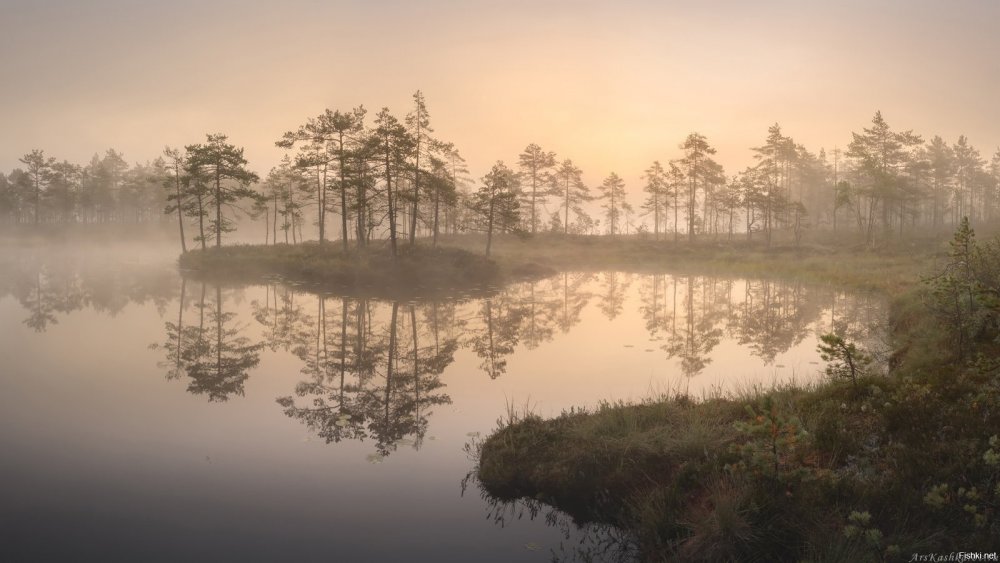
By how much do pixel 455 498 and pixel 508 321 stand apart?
14.7 m

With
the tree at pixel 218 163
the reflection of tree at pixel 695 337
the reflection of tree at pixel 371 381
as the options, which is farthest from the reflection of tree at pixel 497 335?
the tree at pixel 218 163

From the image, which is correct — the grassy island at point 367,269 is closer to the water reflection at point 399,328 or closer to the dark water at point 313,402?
the water reflection at point 399,328

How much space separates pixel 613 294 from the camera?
3167 centimetres

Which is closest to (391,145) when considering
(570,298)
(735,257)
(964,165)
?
(570,298)

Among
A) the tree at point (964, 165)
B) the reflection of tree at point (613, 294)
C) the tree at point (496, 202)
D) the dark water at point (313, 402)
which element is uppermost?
the tree at point (964, 165)

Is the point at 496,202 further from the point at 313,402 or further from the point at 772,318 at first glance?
the point at 313,402

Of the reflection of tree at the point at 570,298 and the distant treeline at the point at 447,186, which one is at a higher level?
the distant treeline at the point at 447,186

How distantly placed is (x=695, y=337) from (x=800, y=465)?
41.7 feet

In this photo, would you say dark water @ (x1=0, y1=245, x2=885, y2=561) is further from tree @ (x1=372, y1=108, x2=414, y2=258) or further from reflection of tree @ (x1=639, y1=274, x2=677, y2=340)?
tree @ (x1=372, y1=108, x2=414, y2=258)

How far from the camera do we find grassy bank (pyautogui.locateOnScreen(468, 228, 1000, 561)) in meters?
5.01

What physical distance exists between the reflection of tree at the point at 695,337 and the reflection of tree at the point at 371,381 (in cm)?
686

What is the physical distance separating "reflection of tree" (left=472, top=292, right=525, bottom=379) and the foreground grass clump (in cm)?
799

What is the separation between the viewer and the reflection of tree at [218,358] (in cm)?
1267

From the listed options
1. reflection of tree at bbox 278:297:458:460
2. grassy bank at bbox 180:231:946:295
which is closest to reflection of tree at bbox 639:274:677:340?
reflection of tree at bbox 278:297:458:460
